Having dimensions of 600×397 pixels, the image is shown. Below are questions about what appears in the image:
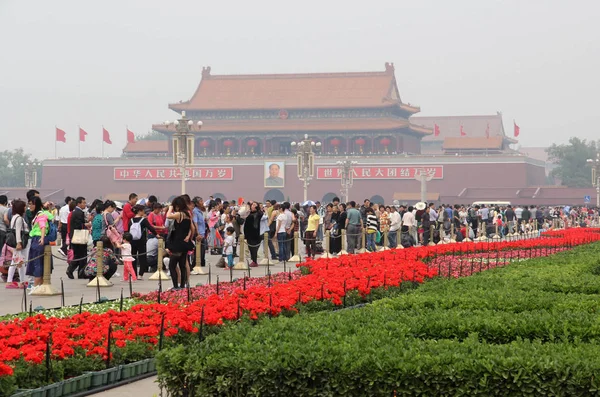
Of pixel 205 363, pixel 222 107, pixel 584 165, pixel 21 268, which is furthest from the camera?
pixel 584 165

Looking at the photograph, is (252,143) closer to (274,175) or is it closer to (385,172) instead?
(274,175)

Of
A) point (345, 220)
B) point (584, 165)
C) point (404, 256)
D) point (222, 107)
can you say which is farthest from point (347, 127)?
point (404, 256)

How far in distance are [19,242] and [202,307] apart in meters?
4.96

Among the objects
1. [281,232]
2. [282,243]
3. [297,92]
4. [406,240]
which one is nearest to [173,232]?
[282,243]

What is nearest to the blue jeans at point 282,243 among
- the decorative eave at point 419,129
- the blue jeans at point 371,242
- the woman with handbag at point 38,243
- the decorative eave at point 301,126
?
the blue jeans at point 371,242

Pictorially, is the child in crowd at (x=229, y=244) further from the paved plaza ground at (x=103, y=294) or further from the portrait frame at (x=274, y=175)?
the portrait frame at (x=274, y=175)

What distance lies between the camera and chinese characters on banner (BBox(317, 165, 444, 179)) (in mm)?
51594

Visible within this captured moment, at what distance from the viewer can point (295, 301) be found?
8.51 meters

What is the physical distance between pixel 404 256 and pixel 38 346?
8243mm

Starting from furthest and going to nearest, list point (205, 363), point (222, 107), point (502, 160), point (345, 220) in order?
point (222, 107) → point (502, 160) → point (345, 220) → point (205, 363)

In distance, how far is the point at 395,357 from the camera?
193 inches

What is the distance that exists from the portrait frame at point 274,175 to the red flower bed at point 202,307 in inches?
1543

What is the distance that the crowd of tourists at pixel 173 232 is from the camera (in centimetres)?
1130

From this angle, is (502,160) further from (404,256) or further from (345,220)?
(404,256)
